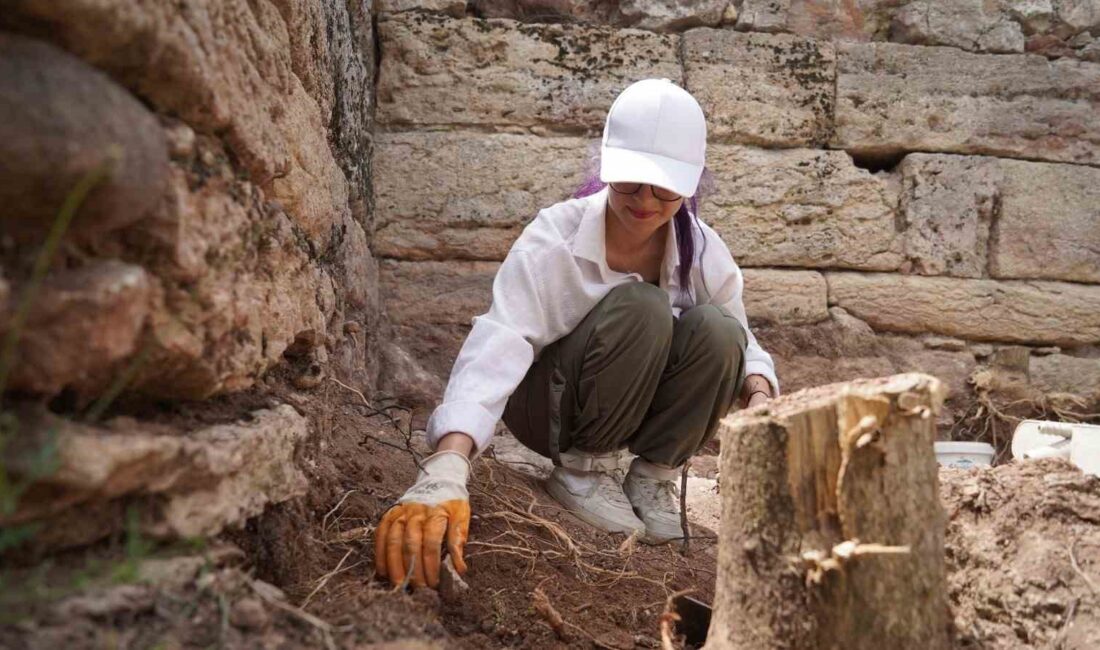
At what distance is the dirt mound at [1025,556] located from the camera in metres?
1.63

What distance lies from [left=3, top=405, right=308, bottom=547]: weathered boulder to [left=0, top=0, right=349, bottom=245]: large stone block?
40 centimetres

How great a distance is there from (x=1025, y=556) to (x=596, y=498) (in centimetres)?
111

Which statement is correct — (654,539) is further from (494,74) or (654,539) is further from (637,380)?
(494,74)

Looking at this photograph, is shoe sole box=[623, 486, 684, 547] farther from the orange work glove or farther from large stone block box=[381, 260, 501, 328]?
large stone block box=[381, 260, 501, 328]

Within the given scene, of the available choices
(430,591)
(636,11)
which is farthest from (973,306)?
(430,591)

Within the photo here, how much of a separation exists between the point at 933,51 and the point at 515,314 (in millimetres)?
2315

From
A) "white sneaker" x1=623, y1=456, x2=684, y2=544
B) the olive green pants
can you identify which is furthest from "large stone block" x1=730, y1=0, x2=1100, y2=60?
"white sneaker" x1=623, y1=456, x2=684, y2=544

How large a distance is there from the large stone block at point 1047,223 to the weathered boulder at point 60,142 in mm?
3427

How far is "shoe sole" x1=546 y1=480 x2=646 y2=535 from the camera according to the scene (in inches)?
97.7

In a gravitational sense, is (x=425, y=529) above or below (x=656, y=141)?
below

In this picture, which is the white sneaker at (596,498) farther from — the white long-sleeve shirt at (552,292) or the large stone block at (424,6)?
the large stone block at (424,6)

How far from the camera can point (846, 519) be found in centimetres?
135

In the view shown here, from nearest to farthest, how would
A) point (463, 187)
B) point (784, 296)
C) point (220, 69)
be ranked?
point (220, 69) → point (463, 187) → point (784, 296)

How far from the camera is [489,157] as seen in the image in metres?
3.47
